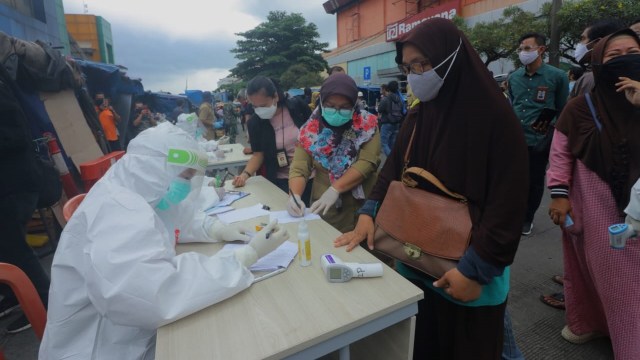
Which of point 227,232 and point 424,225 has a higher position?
point 424,225

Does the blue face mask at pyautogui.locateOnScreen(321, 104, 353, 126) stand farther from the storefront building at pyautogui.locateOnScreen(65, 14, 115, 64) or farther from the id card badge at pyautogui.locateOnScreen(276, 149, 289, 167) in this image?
the storefront building at pyautogui.locateOnScreen(65, 14, 115, 64)

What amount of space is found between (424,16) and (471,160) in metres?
21.0

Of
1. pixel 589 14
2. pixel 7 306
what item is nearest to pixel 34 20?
pixel 7 306

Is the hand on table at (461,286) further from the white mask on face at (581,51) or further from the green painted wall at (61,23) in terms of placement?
the green painted wall at (61,23)

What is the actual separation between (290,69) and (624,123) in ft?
82.8

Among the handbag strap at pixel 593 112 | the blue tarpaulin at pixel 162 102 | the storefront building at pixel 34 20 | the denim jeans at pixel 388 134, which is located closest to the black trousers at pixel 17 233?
the handbag strap at pixel 593 112

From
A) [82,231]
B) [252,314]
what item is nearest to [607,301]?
[252,314]

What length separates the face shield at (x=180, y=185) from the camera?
133 centimetres

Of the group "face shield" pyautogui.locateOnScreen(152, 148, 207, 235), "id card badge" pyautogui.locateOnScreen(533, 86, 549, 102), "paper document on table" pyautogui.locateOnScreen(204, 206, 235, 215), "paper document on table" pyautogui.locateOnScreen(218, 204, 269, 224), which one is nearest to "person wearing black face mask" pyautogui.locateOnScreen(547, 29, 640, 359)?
"id card badge" pyautogui.locateOnScreen(533, 86, 549, 102)

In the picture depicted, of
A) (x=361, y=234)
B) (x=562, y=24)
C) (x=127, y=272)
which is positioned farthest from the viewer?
(x=562, y=24)

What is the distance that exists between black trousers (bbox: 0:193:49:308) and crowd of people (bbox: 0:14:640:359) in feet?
5.04

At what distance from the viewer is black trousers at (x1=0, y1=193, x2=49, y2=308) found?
2.29 m

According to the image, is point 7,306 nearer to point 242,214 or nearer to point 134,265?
point 242,214

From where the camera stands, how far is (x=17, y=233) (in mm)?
2332
